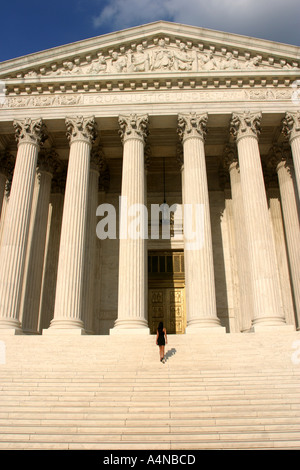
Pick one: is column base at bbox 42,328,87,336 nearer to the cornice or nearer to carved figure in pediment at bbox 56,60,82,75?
the cornice

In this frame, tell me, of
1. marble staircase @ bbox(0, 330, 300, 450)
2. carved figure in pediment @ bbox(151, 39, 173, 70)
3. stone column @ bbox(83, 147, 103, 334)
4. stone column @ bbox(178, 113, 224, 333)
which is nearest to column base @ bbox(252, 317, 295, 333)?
marble staircase @ bbox(0, 330, 300, 450)

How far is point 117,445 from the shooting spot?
28.6 feet

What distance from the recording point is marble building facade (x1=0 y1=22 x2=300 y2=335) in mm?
18859

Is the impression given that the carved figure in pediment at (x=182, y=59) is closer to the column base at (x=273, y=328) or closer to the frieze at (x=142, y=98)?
the frieze at (x=142, y=98)

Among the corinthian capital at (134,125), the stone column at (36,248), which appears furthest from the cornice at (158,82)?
the stone column at (36,248)

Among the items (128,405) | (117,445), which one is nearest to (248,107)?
(128,405)

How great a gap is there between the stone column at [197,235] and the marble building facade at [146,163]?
0.07 metres

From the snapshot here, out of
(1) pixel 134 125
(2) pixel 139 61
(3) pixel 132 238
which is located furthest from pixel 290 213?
(2) pixel 139 61

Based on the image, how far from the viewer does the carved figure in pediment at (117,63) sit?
22547mm

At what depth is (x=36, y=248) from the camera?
75.2 ft

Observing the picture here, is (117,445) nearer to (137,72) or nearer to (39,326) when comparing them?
(39,326)

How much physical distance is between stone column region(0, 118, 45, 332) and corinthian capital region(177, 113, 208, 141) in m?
7.97

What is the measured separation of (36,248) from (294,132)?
16.0 m
